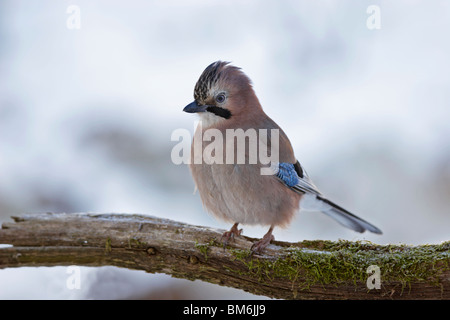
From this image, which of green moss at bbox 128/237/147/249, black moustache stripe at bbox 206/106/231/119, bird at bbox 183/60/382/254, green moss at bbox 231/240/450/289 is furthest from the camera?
black moustache stripe at bbox 206/106/231/119

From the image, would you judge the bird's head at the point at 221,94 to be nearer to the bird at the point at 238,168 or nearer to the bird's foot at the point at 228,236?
the bird at the point at 238,168

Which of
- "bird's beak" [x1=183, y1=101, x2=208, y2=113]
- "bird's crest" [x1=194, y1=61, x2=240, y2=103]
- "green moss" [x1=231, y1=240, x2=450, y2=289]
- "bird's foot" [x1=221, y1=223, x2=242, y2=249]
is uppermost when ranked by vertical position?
"bird's crest" [x1=194, y1=61, x2=240, y2=103]

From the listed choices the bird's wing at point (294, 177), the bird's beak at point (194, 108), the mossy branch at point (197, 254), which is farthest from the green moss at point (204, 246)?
the bird's beak at point (194, 108)

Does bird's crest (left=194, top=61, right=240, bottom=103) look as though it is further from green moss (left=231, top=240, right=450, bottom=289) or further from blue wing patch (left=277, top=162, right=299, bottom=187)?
green moss (left=231, top=240, right=450, bottom=289)

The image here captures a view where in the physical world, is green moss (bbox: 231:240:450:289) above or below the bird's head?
below

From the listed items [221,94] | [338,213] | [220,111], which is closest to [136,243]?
[220,111]

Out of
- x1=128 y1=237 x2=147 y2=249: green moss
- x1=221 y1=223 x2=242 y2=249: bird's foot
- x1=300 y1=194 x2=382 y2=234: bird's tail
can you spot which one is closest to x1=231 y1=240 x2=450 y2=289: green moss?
x1=221 y1=223 x2=242 y2=249: bird's foot
